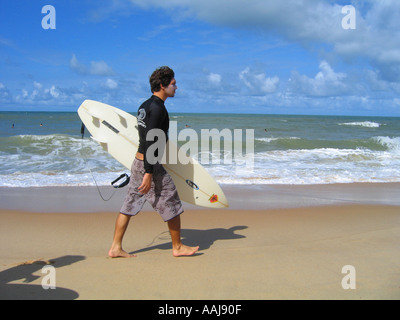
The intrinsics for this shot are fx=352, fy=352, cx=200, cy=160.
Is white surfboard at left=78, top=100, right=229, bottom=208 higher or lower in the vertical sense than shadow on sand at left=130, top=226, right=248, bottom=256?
higher

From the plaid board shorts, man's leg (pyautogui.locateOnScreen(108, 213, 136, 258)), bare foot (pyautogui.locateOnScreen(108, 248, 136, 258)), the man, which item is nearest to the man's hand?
the man

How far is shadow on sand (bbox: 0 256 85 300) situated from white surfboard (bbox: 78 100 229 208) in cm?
130

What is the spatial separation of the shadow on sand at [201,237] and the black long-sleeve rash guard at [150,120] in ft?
3.51

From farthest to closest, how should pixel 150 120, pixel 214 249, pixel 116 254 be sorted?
pixel 214 249, pixel 116 254, pixel 150 120

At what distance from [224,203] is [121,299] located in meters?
1.86

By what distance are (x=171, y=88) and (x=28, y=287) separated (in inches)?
73.1

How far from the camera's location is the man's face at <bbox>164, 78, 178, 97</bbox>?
9.78 feet

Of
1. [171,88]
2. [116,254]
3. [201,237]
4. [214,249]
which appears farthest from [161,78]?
[201,237]

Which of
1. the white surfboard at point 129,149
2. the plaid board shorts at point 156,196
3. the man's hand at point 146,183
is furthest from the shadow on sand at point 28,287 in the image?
the white surfboard at point 129,149

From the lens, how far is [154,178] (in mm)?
3014

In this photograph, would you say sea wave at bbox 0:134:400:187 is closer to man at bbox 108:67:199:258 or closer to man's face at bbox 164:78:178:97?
man at bbox 108:67:199:258

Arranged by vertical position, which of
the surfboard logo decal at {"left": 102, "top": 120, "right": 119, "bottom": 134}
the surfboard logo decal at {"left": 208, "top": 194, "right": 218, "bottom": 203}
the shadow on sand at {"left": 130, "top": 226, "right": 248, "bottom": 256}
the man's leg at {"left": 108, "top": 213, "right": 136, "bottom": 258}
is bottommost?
the shadow on sand at {"left": 130, "top": 226, "right": 248, "bottom": 256}

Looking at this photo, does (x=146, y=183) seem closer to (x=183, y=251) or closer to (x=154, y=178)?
(x=154, y=178)
